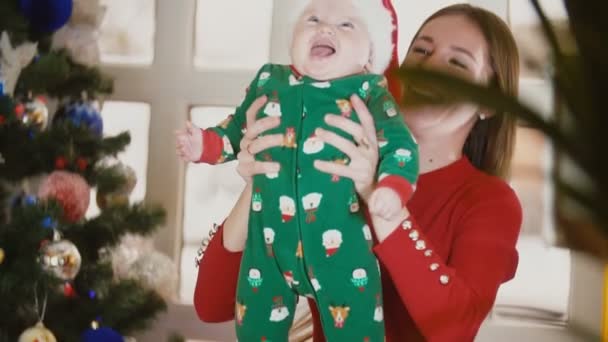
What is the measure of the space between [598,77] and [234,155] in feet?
3.12

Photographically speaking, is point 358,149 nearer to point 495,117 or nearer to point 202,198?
point 495,117

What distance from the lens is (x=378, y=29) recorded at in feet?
3.95

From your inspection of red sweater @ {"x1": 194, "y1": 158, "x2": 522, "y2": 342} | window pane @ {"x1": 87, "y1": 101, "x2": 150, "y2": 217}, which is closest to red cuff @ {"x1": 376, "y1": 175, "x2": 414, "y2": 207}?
red sweater @ {"x1": 194, "y1": 158, "x2": 522, "y2": 342}

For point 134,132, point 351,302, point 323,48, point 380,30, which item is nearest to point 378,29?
point 380,30

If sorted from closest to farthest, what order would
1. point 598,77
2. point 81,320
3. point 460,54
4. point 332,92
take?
1. point 598,77
2. point 332,92
3. point 460,54
4. point 81,320

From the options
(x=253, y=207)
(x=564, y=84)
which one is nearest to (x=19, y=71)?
(x=253, y=207)

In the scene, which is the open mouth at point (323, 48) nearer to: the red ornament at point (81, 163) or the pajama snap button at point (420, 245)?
the pajama snap button at point (420, 245)

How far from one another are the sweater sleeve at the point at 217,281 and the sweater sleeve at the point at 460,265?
0.30m

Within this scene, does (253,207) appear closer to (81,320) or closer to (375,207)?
(375,207)

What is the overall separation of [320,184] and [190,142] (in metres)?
0.24

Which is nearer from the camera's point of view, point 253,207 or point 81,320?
point 253,207

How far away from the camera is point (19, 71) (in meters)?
1.54

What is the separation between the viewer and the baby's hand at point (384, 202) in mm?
1033

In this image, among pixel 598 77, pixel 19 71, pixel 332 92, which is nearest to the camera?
pixel 598 77
